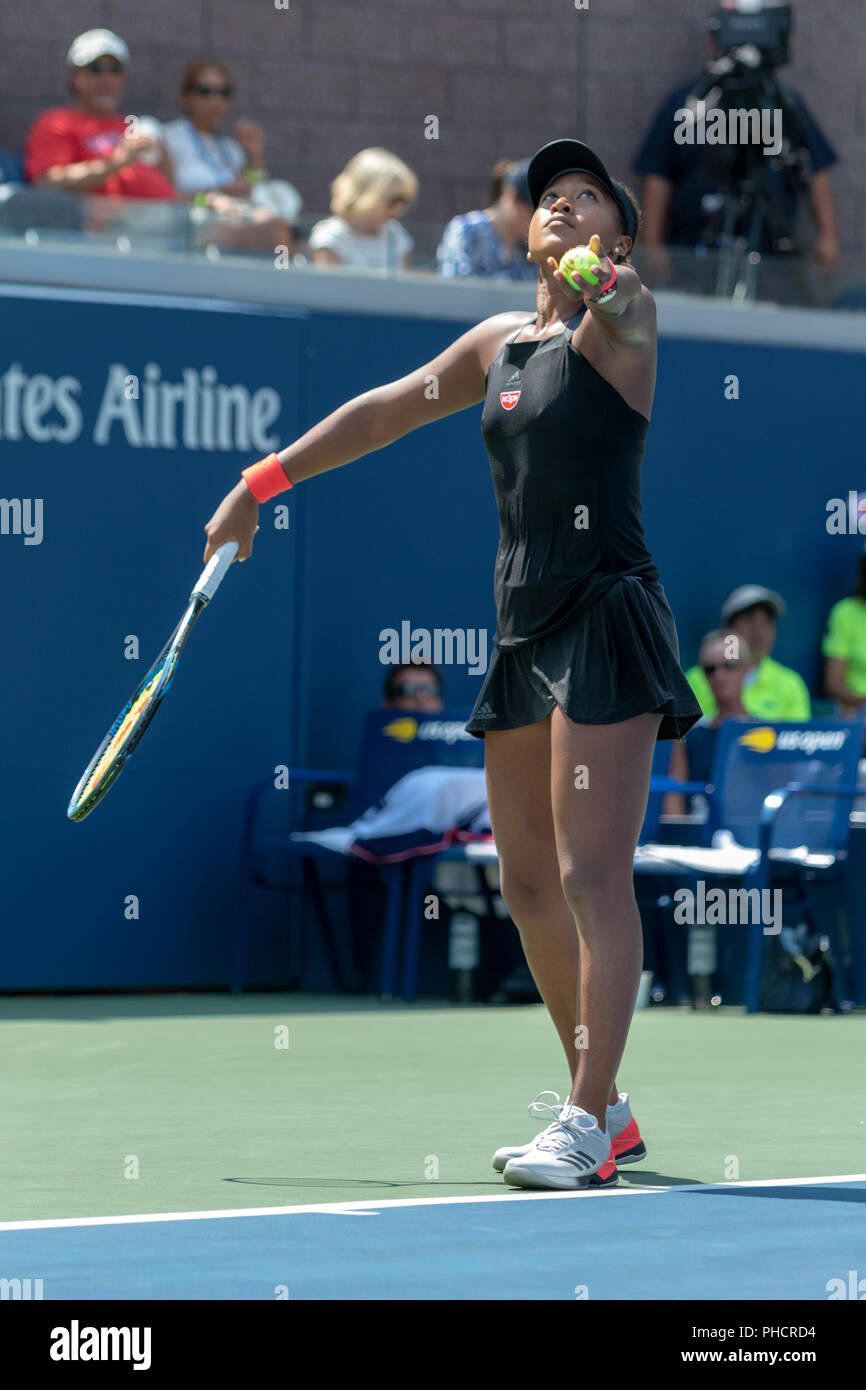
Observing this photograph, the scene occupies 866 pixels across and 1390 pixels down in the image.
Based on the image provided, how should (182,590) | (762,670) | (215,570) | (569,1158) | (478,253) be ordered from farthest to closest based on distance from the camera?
1. (762,670)
2. (478,253)
3. (182,590)
4. (215,570)
5. (569,1158)

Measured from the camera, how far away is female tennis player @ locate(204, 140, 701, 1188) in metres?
4.85

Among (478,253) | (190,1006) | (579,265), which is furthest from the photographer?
(478,253)

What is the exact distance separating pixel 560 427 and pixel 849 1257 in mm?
1724

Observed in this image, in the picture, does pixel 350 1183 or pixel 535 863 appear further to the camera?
pixel 535 863

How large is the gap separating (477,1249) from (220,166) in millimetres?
8615

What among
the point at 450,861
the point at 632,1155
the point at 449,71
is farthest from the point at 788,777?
the point at 449,71

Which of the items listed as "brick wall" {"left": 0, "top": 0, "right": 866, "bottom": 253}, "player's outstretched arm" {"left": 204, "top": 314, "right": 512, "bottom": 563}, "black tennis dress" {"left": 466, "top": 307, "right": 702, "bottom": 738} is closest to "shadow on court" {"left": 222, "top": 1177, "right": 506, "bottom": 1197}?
"black tennis dress" {"left": 466, "top": 307, "right": 702, "bottom": 738}

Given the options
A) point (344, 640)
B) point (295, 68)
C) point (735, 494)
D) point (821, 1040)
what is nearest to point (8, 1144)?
point (821, 1040)

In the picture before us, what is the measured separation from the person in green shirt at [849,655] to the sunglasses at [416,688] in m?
2.46

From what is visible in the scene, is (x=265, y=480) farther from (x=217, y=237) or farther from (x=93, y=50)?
(x=93, y=50)

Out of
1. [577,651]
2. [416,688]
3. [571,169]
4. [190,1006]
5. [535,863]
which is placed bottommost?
[190,1006]

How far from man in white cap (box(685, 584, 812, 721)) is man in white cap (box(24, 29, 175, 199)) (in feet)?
10.6

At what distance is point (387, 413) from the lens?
17.4 feet

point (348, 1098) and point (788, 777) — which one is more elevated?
point (788, 777)
